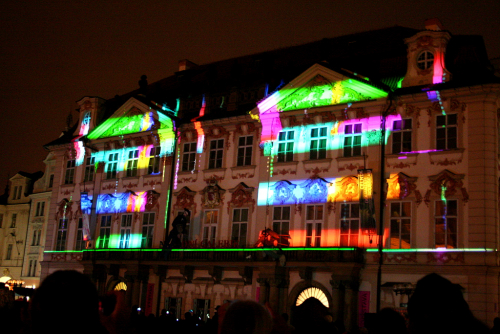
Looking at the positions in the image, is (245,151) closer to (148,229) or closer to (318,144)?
(318,144)

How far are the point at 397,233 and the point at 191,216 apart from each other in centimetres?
1164

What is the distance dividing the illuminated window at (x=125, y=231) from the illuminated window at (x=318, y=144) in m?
12.1

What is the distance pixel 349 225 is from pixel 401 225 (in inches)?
93.8

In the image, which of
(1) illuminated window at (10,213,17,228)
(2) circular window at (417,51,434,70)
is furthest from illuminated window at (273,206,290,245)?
(1) illuminated window at (10,213,17,228)

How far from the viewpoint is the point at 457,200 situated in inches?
1134

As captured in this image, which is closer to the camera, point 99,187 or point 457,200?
point 457,200

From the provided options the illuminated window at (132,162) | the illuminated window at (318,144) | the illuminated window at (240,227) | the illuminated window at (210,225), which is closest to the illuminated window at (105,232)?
the illuminated window at (132,162)

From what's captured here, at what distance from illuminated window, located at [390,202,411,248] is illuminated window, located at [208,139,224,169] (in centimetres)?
1026

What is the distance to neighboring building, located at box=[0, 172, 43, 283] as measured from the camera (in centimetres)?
5803

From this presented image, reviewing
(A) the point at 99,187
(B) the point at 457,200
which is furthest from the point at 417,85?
(A) the point at 99,187

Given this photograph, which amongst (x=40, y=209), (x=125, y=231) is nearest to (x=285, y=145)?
(x=125, y=231)

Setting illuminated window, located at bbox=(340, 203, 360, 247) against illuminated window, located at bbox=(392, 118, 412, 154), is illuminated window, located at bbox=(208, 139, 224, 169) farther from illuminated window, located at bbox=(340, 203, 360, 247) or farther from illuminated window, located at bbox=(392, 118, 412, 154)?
illuminated window, located at bbox=(392, 118, 412, 154)

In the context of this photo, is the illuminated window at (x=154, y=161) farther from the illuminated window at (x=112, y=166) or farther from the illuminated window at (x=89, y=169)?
the illuminated window at (x=89, y=169)

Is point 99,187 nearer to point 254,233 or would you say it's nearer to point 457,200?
point 254,233
